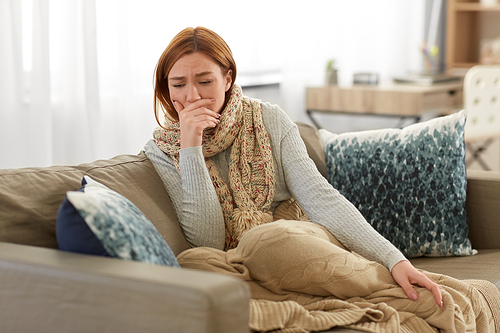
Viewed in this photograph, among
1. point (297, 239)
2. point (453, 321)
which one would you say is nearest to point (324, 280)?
point (297, 239)

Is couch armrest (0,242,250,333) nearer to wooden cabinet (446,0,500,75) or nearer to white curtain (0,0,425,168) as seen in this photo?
white curtain (0,0,425,168)

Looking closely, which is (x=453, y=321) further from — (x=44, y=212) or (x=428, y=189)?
(x=44, y=212)

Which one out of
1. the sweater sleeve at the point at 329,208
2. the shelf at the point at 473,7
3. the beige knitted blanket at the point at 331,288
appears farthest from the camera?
the shelf at the point at 473,7

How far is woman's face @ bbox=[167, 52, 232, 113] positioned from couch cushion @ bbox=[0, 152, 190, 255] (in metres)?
0.21

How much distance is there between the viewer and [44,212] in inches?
50.6

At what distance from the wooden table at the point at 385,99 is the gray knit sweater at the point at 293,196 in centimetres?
171

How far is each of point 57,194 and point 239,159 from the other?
1.75ft

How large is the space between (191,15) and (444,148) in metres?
1.34

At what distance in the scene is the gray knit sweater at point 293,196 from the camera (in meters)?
1.48

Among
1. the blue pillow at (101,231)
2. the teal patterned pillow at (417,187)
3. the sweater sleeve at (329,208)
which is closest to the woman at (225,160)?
the sweater sleeve at (329,208)

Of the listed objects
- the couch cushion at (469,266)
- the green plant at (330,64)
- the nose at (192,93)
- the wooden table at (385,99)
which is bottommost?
the couch cushion at (469,266)

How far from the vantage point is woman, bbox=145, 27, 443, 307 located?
1.51m

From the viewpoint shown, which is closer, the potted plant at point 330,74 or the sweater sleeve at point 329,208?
the sweater sleeve at point 329,208

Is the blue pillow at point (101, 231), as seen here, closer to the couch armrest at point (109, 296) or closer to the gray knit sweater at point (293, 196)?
the couch armrest at point (109, 296)
